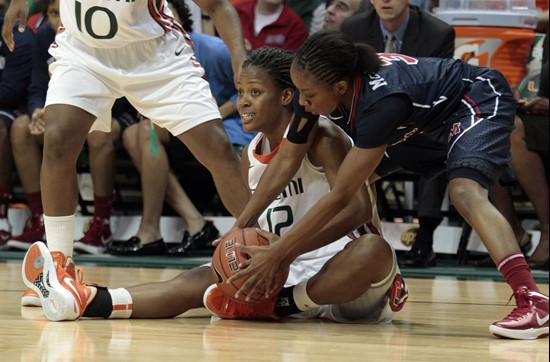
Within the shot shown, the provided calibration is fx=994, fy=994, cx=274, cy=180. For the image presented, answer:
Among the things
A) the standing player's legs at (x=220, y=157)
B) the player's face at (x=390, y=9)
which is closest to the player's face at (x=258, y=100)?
the standing player's legs at (x=220, y=157)

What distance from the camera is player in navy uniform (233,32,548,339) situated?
320cm

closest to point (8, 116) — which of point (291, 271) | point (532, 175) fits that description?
point (532, 175)

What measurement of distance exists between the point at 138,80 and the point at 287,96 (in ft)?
2.01

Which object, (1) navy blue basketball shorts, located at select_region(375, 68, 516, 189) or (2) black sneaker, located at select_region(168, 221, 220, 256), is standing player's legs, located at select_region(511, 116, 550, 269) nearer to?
(2) black sneaker, located at select_region(168, 221, 220, 256)

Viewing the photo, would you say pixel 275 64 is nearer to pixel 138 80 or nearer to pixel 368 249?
pixel 138 80

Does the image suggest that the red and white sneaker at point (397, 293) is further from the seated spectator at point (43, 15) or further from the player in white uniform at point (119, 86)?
the seated spectator at point (43, 15)

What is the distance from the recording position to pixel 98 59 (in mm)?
3805

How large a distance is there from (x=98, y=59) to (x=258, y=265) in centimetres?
114

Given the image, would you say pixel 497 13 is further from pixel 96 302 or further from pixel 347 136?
pixel 96 302

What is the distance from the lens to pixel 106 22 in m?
3.76

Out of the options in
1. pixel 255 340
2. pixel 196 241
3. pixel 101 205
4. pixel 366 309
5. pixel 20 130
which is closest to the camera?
pixel 255 340

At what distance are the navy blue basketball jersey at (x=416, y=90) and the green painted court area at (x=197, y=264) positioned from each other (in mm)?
2124

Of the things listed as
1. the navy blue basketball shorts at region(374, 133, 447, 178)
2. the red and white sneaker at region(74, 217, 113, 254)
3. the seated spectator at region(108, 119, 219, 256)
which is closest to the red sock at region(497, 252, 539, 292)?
the navy blue basketball shorts at region(374, 133, 447, 178)

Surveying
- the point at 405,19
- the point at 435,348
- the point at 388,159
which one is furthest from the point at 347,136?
the point at 405,19
